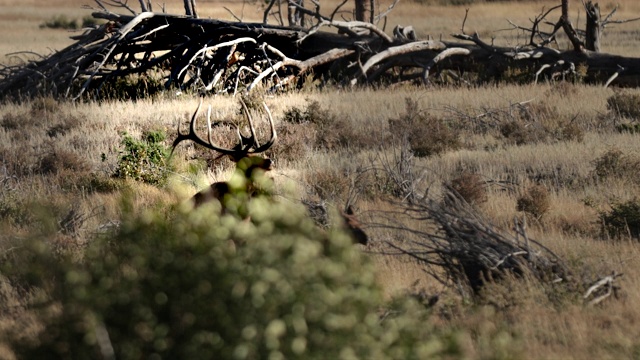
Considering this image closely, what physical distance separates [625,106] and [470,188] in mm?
7146

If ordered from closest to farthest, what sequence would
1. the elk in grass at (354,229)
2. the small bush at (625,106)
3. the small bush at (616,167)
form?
the elk in grass at (354,229)
the small bush at (616,167)
the small bush at (625,106)

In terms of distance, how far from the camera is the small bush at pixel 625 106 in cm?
1582

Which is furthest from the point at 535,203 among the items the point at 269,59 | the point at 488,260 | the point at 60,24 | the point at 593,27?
the point at 60,24

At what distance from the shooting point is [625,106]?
629 inches

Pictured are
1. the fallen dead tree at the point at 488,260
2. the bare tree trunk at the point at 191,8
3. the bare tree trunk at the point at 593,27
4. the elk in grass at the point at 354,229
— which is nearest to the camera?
the fallen dead tree at the point at 488,260

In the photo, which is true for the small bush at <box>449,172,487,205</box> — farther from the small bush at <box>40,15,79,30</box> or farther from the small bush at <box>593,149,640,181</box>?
the small bush at <box>40,15,79,30</box>

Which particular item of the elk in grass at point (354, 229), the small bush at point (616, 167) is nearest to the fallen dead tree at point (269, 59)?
the small bush at point (616, 167)

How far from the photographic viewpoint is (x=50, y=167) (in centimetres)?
1203

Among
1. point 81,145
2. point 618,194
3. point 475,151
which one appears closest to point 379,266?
point 618,194

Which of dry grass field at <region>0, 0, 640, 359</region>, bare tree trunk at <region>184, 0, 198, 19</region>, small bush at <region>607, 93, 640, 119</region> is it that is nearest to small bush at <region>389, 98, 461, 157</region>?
dry grass field at <region>0, 0, 640, 359</region>

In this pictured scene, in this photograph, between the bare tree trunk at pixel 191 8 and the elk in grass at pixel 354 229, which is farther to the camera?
the bare tree trunk at pixel 191 8

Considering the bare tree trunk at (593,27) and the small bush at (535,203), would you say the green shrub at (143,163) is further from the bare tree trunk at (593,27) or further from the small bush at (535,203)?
the bare tree trunk at (593,27)

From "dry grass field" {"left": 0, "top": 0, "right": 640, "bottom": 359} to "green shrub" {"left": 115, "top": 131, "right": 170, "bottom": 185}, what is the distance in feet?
0.66

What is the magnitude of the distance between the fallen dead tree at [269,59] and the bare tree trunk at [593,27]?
3.84 ft
